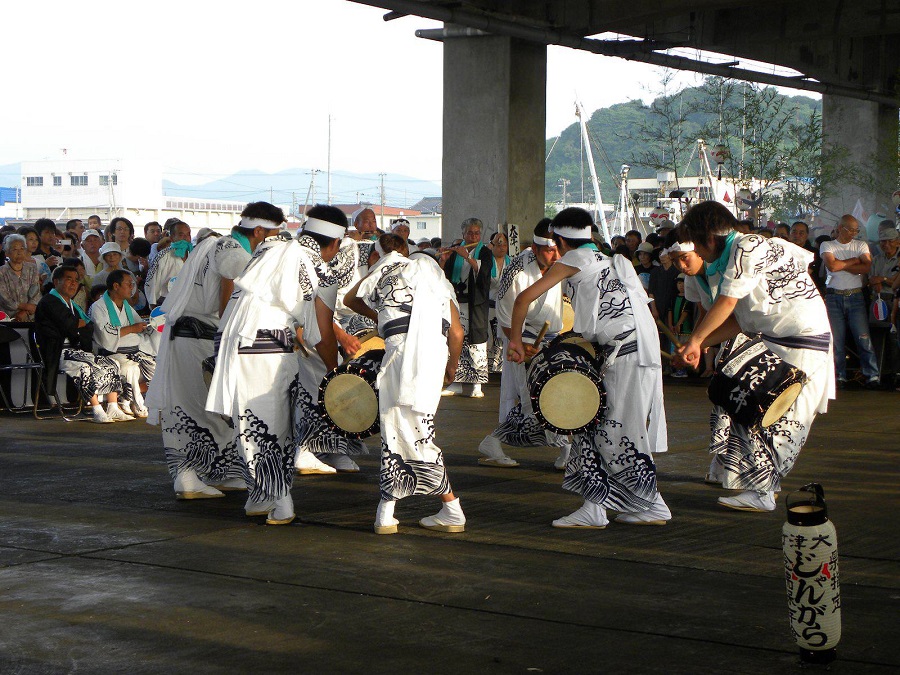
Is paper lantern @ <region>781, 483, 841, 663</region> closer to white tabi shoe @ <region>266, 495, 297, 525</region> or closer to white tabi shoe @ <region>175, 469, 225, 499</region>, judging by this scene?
white tabi shoe @ <region>266, 495, 297, 525</region>

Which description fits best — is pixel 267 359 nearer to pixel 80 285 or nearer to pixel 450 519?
pixel 450 519

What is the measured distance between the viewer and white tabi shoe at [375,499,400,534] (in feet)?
20.5

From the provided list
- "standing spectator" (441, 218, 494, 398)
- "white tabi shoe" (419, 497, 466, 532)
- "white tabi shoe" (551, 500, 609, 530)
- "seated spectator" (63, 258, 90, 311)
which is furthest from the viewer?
"standing spectator" (441, 218, 494, 398)

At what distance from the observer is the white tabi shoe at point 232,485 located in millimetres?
7566

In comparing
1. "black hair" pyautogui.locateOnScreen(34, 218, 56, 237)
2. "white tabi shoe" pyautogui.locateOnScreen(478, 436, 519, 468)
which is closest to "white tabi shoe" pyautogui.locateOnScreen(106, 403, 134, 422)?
"black hair" pyautogui.locateOnScreen(34, 218, 56, 237)

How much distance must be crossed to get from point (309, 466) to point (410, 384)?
96.9 inches

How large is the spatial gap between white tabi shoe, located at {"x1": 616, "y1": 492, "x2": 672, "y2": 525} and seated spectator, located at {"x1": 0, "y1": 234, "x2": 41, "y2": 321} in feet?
25.9

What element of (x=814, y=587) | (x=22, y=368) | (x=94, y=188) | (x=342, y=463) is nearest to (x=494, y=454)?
(x=342, y=463)

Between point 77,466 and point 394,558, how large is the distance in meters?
3.85

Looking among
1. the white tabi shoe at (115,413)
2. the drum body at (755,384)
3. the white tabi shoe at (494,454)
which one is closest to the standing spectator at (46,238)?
the white tabi shoe at (115,413)

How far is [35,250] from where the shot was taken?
1394 cm

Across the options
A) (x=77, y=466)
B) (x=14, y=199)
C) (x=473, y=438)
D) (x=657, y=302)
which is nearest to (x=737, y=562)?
(x=473, y=438)

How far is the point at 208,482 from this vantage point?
7.46 meters

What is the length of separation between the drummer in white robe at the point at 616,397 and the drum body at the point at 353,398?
1076 mm
